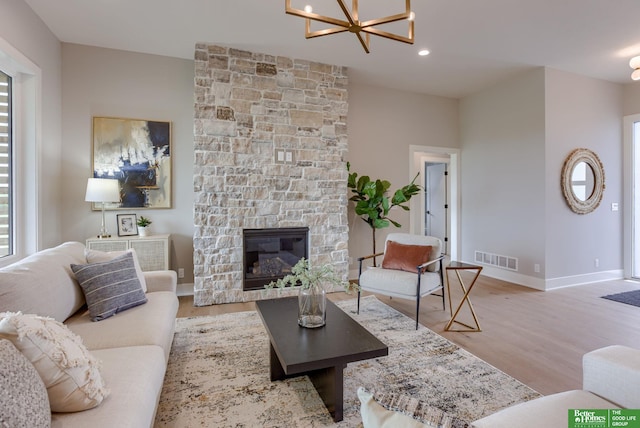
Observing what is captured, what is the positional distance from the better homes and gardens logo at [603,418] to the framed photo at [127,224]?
4349mm

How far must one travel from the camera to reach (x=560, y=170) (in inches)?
183

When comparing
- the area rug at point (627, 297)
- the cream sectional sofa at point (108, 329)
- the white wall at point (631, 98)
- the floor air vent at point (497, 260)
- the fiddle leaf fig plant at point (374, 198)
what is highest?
the white wall at point (631, 98)

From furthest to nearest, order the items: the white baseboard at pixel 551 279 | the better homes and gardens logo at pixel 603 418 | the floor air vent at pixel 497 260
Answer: the floor air vent at pixel 497 260
the white baseboard at pixel 551 279
the better homes and gardens logo at pixel 603 418

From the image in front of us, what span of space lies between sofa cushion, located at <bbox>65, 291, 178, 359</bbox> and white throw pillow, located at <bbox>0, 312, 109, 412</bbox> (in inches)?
24.7

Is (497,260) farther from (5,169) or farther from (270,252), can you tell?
(5,169)

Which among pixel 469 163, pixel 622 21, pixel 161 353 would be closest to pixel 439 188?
pixel 469 163

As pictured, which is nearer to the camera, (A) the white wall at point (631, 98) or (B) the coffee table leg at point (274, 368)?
(B) the coffee table leg at point (274, 368)

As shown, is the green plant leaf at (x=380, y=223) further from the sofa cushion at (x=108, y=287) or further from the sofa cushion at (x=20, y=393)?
the sofa cushion at (x=20, y=393)

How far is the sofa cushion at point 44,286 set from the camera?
162 centimetres

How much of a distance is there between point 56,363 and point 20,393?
0.73 ft

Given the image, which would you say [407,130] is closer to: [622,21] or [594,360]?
[622,21]

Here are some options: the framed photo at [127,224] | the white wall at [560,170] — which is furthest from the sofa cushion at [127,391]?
the white wall at [560,170]

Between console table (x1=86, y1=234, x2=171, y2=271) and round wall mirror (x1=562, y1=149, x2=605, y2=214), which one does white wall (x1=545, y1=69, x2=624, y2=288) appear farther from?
console table (x1=86, y1=234, x2=171, y2=271)

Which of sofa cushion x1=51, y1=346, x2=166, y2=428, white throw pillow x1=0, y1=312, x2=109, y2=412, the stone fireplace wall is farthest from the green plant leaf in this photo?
white throw pillow x1=0, y1=312, x2=109, y2=412
